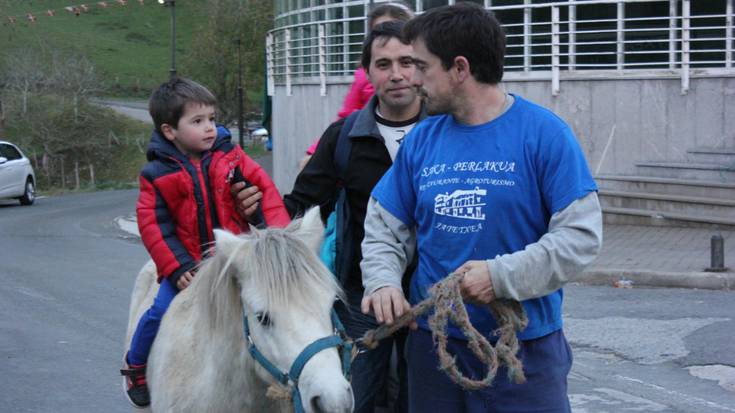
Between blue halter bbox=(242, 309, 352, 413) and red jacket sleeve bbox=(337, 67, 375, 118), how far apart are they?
1.82 meters

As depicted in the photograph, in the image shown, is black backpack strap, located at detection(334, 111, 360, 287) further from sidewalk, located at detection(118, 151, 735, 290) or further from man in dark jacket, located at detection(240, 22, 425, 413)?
sidewalk, located at detection(118, 151, 735, 290)

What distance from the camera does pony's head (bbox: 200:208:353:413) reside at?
329cm

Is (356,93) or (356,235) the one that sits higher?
(356,93)

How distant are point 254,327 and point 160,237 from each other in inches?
52.0

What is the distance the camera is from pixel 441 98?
11.3 ft

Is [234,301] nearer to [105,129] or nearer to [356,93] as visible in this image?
[356,93]

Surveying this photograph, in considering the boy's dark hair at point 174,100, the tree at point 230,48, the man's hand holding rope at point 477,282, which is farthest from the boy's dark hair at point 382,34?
the tree at point 230,48

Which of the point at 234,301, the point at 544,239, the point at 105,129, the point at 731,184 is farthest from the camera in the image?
the point at 105,129

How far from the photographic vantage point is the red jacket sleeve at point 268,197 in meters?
4.84

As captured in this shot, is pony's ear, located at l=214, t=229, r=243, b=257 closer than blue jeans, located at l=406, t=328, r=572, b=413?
No

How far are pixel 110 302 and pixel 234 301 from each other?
8249 millimetres

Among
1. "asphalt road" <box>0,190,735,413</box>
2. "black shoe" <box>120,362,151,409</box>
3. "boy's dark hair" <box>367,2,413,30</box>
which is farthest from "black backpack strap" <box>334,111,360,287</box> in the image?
"asphalt road" <box>0,190,735,413</box>

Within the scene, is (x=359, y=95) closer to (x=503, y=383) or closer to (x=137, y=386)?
(x=137, y=386)

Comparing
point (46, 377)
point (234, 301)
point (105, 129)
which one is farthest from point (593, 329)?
point (105, 129)
